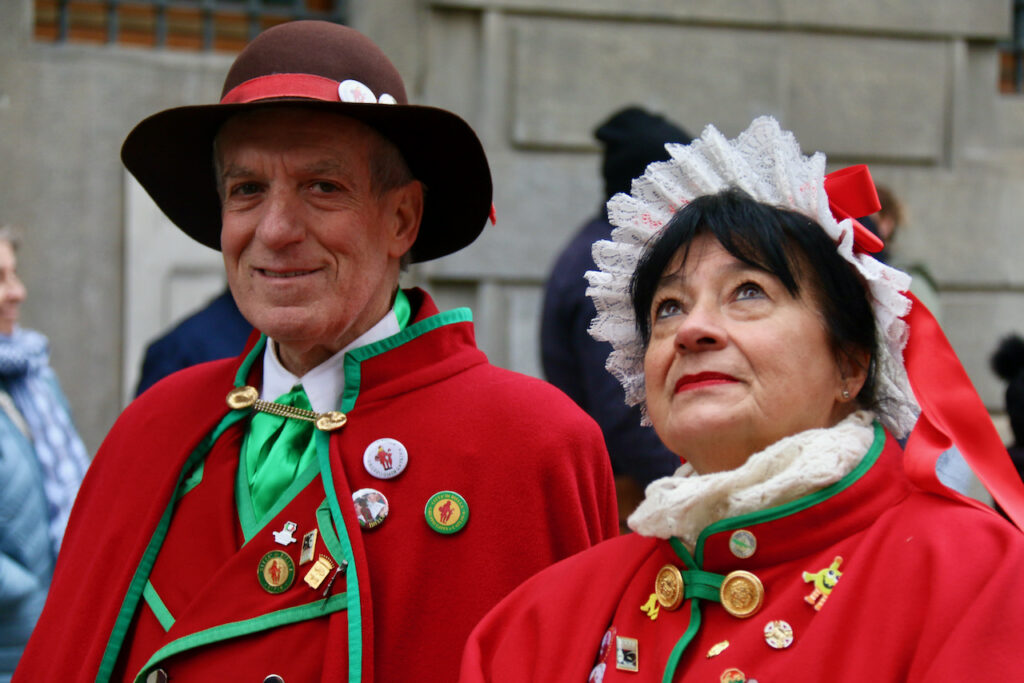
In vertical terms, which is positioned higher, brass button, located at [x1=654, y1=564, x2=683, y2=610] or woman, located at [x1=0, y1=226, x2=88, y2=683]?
brass button, located at [x1=654, y1=564, x2=683, y2=610]

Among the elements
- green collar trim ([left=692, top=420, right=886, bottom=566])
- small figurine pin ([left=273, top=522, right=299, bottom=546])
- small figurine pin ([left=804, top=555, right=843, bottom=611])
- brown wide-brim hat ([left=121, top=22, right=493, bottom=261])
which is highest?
brown wide-brim hat ([left=121, top=22, right=493, bottom=261])

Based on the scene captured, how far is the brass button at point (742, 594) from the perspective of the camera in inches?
76.1

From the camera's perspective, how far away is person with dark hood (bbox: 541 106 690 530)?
12.2ft

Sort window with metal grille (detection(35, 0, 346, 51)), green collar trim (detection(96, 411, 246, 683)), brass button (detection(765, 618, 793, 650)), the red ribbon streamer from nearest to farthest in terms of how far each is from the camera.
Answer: brass button (detection(765, 618, 793, 650)) < the red ribbon streamer < green collar trim (detection(96, 411, 246, 683)) < window with metal grille (detection(35, 0, 346, 51))

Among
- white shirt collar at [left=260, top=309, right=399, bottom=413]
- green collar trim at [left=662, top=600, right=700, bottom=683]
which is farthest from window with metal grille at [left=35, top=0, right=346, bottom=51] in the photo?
green collar trim at [left=662, top=600, right=700, bottom=683]

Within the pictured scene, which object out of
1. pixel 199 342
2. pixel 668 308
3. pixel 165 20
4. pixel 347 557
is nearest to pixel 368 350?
pixel 347 557

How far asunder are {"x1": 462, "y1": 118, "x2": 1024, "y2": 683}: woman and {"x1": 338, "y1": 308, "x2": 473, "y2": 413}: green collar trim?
533 millimetres

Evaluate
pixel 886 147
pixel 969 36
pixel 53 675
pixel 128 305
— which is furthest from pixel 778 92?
pixel 53 675

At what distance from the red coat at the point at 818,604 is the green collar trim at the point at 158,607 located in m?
0.67

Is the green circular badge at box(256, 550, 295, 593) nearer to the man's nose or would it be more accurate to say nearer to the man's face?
the man's face

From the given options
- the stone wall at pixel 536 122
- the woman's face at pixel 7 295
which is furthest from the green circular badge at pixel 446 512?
the stone wall at pixel 536 122

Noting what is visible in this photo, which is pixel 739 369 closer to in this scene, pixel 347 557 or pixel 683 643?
pixel 683 643

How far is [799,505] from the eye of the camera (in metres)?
1.92

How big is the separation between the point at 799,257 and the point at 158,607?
→ 1.41 m
